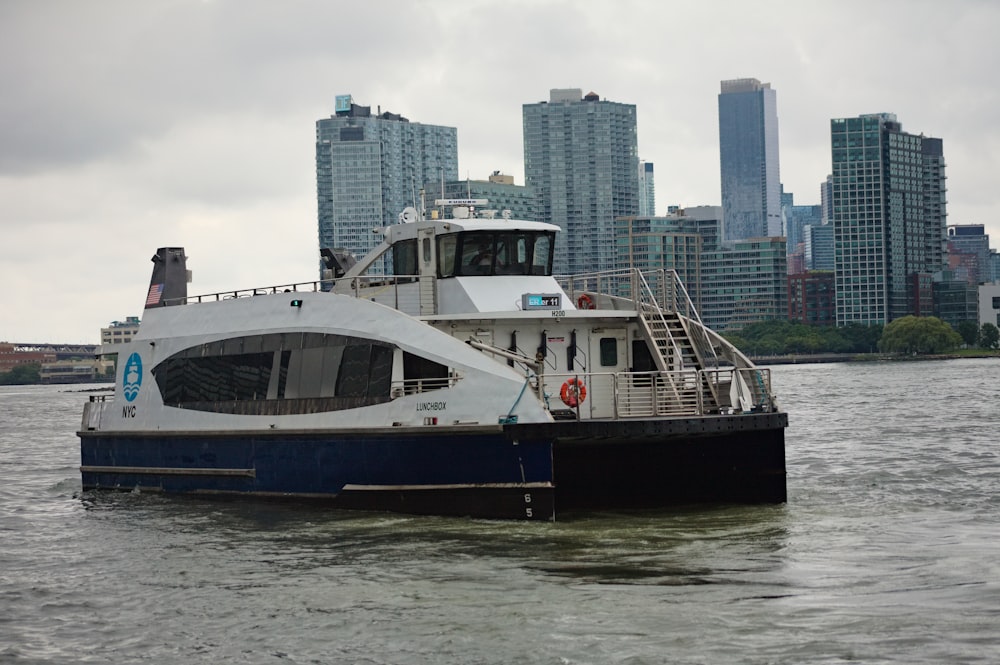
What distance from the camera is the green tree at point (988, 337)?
158750mm

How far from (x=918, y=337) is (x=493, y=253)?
437ft

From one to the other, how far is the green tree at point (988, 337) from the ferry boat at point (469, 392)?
474 ft

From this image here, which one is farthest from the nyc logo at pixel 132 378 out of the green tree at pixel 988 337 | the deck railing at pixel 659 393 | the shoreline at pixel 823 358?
the green tree at pixel 988 337

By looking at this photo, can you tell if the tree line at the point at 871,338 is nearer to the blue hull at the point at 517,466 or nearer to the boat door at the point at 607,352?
the boat door at the point at 607,352

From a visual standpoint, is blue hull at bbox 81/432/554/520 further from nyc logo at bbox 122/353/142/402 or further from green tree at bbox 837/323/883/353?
green tree at bbox 837/323/883/353

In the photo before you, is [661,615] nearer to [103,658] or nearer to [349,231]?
[103,658]

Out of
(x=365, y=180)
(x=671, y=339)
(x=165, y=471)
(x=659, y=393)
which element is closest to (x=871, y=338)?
(x=365, y=180)

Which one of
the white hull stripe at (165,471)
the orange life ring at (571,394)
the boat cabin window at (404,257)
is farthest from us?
the white hull stripe at (165,471)

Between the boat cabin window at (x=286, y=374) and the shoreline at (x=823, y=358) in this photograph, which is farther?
the shoreline at (x=823, y=358)

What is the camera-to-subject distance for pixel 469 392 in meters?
19.4

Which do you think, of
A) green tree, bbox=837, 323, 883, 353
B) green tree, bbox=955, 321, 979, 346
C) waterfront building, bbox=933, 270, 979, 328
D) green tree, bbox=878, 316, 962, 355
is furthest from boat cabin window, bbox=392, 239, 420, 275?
waterfront building, bbox=933, 270, 979, 328

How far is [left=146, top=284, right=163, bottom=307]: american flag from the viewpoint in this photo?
27.8 m

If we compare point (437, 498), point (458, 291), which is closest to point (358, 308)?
point (458, 291)

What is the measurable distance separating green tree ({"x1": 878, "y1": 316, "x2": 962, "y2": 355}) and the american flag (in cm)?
12940
